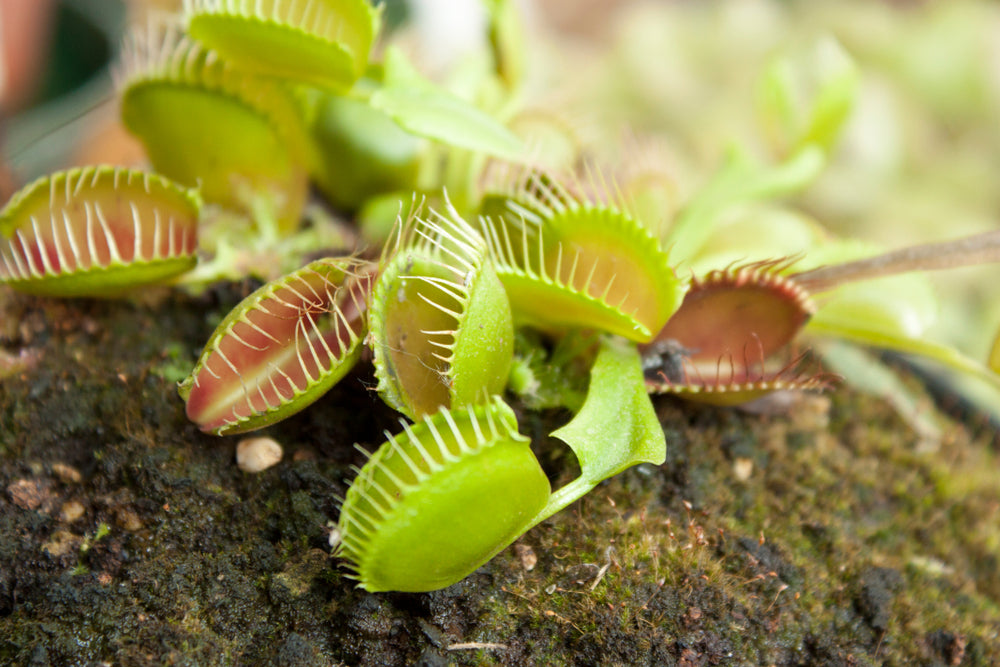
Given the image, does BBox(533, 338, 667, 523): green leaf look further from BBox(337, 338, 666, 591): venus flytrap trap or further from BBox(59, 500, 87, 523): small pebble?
BBox(59, 500, 87, 523): small pebble

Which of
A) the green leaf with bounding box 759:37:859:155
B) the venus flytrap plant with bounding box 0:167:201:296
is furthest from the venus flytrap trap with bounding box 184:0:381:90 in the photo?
the green leaf with bounding box 759:37:859:155

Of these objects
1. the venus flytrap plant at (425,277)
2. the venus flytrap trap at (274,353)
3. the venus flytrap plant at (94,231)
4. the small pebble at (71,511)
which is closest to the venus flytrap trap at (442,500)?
the venus flytrap plant at (425,277)

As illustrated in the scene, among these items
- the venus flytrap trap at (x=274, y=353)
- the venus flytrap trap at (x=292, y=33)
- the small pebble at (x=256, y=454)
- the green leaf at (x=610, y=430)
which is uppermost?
the venus flytrap trap at (x=292, y=33)

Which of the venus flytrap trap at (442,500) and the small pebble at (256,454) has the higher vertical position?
the venus flytrap trap at (442,500)

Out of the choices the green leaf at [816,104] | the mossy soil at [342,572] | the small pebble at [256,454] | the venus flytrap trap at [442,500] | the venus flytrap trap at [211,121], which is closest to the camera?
the venus flytrap trap at [442,500]

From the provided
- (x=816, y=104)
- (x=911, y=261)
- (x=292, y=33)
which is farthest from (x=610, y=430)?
(x=816, y=104)

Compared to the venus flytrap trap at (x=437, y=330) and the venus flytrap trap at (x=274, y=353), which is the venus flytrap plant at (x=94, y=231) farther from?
the venus flytrap trap at (x=437, y=330)

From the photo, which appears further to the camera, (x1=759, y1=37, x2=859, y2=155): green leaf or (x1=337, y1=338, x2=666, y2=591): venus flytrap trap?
(x1=759, y1=37, x2=859, y2=155): green leaf
